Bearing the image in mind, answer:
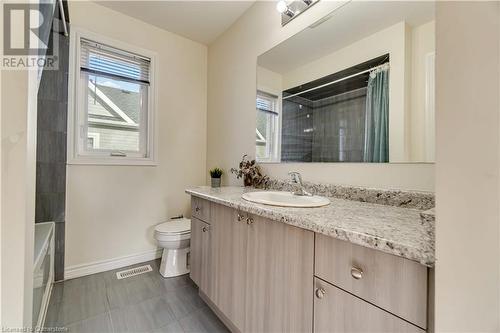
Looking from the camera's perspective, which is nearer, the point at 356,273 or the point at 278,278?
the point at 356,273

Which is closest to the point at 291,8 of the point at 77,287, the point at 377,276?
the point at 377,276

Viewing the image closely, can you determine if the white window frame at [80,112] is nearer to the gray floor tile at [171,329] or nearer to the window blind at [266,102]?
the window blind at [266,102]

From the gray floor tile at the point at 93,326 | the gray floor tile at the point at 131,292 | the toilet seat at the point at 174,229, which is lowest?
the gray floor tile at the point at 93,326

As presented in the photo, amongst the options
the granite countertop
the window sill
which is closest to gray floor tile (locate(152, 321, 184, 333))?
the granite countertop

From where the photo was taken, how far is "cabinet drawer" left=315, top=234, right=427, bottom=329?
22.5 inches

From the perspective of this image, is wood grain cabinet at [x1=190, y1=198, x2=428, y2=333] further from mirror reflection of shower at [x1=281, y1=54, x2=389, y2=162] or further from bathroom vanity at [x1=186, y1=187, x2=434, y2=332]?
mirror reflection of shower at [x1=281, y1=54, x2=389, y2=162]

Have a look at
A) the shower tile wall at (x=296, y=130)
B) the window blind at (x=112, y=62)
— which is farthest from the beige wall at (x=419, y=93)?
the window blind at (x=112, y=62)

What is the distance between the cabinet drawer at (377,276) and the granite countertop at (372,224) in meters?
0.06

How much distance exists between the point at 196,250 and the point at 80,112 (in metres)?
1.63

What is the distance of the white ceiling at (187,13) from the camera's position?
2.04 metres

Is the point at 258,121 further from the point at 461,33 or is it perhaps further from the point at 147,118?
the point at 461,33

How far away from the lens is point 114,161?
213cm

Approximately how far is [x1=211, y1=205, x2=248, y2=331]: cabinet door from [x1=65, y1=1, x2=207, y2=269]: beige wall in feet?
4.01

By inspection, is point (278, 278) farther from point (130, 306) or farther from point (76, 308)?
point (76, 308)
